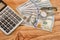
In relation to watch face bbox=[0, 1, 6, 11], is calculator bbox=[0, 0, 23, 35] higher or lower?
lower

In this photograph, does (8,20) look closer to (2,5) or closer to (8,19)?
(8,19)

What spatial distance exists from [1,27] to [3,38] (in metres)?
0.07

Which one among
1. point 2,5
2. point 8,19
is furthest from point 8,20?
point 2,5

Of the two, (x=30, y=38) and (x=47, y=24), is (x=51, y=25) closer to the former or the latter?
(x=47, y=24)

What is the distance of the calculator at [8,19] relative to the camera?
0.92 meters

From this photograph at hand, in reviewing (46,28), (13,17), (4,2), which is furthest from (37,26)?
(4,2)

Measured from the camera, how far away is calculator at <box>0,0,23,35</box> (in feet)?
3.00

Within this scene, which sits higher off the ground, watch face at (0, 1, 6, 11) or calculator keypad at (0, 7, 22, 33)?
watch face at (0, 1, 6, 11)

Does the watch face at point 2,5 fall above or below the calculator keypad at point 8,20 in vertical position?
above

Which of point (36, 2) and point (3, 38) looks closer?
point (3, 38)

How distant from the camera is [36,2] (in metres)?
1.02

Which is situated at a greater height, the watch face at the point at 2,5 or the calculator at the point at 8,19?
the watch face at the point at 2,5

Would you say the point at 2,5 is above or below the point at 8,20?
above

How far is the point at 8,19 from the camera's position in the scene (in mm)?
937
